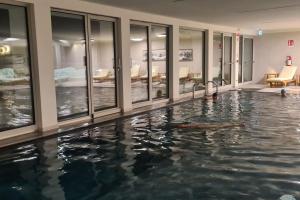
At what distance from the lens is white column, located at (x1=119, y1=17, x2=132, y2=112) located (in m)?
7.24

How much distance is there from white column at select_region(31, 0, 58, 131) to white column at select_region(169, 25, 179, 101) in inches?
165

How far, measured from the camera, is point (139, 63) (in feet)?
27.0

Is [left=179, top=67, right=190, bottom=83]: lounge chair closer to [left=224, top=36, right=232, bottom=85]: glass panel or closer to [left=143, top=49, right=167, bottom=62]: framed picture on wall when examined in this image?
[left=143, top=49, right=167, bottom=62]: framed picture on wall

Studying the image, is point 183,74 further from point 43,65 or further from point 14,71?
point 14,71

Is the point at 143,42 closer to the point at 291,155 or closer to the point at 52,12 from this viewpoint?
the point at 52,12

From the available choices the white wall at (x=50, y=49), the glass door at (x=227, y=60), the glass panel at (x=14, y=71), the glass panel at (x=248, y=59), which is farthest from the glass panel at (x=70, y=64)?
the glass panel at (x=248, y=59)

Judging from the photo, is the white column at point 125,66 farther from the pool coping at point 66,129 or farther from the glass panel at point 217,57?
the glass panel at point 217,57

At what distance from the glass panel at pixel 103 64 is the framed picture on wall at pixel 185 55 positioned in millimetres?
3315

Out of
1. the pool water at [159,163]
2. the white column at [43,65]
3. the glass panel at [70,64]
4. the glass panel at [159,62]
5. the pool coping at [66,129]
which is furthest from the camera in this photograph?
the glass panel at [159,62]

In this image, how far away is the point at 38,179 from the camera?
11.4ft

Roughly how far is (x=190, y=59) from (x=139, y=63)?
114 inches

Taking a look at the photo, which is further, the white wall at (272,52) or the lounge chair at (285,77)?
the white wall at (272,52)

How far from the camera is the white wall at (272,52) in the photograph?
13922 mm

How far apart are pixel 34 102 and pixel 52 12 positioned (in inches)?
66.0
